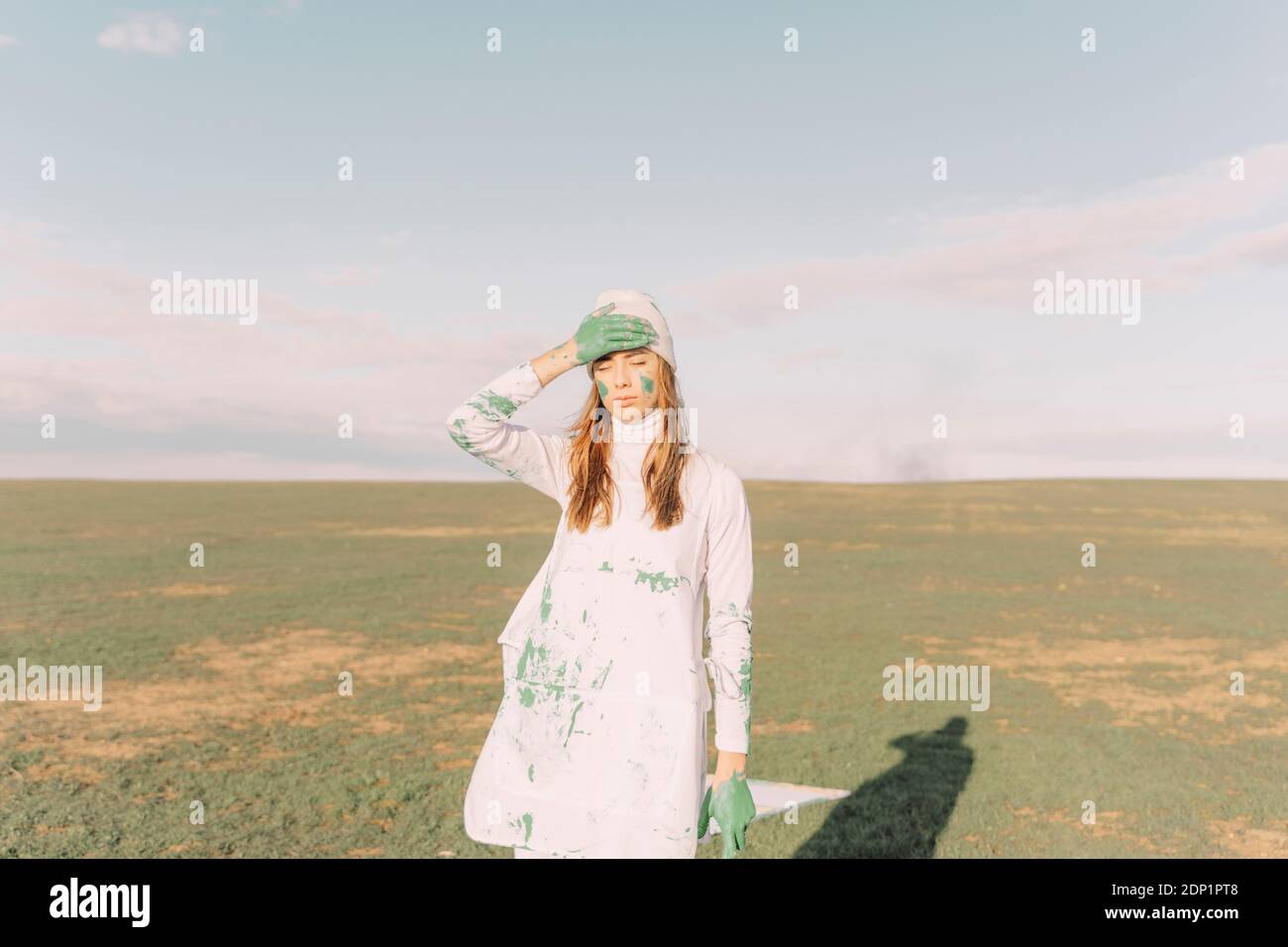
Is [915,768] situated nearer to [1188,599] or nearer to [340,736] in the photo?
[340,736]

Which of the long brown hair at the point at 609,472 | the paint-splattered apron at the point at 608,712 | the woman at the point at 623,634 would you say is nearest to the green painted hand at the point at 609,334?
the woman at the point at 623,634

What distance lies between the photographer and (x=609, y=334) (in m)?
3.34

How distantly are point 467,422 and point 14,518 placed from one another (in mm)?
46259

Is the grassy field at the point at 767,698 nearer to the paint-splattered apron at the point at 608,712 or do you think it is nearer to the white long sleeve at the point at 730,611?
the paint-splattered apron at the point at 608,712

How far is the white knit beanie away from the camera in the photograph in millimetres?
3402

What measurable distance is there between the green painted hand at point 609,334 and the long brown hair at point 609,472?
0.14 metres

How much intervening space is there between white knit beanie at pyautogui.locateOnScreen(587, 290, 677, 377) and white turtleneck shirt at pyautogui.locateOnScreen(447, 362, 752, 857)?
21 centimetres

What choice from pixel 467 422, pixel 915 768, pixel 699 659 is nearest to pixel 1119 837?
pixel 915 768

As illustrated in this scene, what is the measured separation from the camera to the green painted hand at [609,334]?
10.9 feet

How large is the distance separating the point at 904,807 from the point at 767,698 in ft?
14.4

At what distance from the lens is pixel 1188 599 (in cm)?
2323

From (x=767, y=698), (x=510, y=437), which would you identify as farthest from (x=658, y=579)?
(x=767, y=698)

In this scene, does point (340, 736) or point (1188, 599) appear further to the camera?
point (1188, 599)
